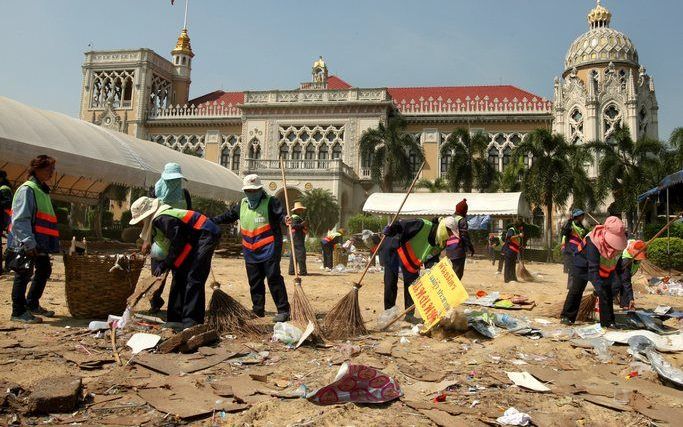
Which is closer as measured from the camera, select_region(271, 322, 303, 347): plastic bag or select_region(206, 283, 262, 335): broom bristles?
select_region(271, 322, 303, 347): plastic bag

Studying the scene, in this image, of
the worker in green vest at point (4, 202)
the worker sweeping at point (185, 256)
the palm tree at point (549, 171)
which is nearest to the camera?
the worker sweeping at point (185, 256)

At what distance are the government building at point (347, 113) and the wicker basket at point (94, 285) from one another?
2545 centimetres

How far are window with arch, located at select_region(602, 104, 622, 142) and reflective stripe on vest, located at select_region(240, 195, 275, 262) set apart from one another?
111 feet

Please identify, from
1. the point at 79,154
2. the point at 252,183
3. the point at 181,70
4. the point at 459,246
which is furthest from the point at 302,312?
the point at 181,70

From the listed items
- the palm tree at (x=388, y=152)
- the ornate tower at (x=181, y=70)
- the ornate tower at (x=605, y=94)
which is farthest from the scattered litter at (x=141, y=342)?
the ornate tower at (x=181, y=70)

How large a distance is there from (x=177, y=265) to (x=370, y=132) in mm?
25920

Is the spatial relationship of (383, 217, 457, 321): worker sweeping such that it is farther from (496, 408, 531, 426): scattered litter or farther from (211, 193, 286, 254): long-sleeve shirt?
(496, 408, 531, 426): scattered litter

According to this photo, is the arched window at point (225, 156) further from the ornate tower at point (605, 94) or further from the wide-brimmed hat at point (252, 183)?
the wide-brimmed hat at point (252, 183)

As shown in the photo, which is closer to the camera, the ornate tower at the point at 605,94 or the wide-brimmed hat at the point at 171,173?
the wide-brimmed hat at the point at 171,173

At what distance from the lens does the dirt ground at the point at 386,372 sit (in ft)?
9.78

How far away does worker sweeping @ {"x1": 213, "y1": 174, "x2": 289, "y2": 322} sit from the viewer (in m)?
5.62

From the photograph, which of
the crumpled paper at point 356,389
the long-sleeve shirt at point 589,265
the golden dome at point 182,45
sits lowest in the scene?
the crumpled paper at point 356,389

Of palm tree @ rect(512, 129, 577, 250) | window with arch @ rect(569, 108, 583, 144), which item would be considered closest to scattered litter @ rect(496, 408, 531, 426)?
palm tree @ rect(512, 129, 577, 250)

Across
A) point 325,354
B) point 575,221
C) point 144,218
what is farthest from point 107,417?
point 575,221
